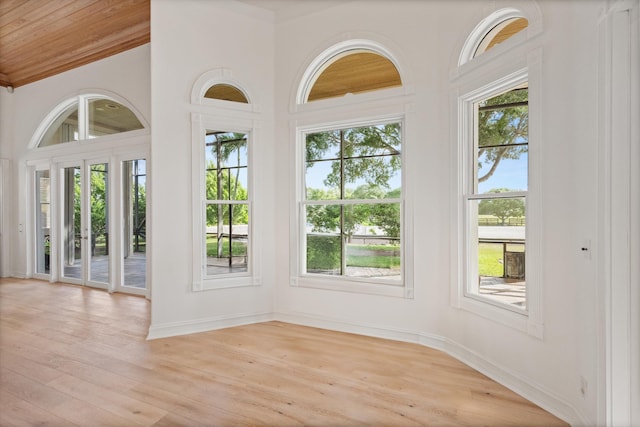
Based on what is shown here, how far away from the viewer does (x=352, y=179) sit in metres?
3.87

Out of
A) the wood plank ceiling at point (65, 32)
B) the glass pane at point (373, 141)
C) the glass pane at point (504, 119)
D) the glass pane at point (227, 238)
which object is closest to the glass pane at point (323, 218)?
the glass pane at point (373, 141)

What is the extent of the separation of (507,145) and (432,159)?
0.71 meters

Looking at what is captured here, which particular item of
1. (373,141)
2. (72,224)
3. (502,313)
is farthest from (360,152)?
(72,224)

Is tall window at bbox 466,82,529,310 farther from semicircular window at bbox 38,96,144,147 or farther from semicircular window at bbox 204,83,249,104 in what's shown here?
semicircular window at bbox 38,96,144,147

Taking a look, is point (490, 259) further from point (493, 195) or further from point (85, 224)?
point (85, 224)

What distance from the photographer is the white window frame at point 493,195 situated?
7.84 feet

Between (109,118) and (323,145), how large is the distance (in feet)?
12.4

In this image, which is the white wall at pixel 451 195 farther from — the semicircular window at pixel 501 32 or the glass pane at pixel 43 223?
the glass pane at pixel 43 223

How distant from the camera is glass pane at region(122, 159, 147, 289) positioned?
17.9 ft

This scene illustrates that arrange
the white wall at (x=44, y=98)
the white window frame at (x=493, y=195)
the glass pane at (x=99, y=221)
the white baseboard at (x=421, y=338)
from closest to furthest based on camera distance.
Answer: the white baseboard at (x=421, y=338) < the white window frame at (x=493, y=195) < the white wall at (x=44, y=98) < the glass pane at (x=99, y=221)

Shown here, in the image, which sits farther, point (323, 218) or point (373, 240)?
point (323, 218)

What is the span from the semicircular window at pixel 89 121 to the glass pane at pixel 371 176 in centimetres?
333

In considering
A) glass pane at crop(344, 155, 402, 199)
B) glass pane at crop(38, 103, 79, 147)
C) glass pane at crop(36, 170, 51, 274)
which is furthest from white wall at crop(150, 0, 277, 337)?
glass pane at crop(36, 170, 51, 274)

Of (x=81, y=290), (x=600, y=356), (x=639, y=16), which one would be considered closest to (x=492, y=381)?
(x=600, y=356)
